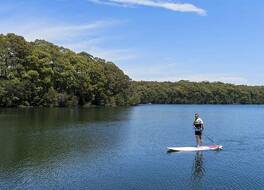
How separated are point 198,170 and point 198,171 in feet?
1.04

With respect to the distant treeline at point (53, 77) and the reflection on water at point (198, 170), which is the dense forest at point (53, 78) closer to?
the distant treeline at point (53, 77)

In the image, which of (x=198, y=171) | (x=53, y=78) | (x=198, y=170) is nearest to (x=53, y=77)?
(x=53, y=78)

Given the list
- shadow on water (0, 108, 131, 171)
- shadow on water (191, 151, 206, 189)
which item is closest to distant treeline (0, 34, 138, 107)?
shadow on water (0, 108, 131, 171)

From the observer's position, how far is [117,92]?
13738 centimetres

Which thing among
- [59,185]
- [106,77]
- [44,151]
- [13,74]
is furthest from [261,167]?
[106,77]

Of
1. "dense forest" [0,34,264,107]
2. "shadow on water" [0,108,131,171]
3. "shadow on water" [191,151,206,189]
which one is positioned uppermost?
"dense forest" [0,34,264,107]

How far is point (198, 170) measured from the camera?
28109 mm

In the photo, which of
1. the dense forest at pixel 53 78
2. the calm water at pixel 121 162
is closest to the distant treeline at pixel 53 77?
the dense forest at pixel 53 78

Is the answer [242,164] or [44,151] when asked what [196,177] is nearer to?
[242,164]

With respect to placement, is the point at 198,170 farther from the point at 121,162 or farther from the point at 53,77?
the point at 53,77

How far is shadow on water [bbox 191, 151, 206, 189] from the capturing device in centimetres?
2435

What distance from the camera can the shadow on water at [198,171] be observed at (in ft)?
79.9

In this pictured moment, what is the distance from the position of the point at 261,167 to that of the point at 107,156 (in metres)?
11.5

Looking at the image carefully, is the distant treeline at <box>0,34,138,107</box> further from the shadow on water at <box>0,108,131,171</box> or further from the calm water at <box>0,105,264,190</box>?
the calm water at <box>0,105,264,190</box>
